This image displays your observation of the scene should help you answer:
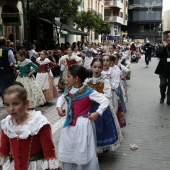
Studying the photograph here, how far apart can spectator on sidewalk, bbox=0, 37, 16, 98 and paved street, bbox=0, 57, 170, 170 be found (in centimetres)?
76

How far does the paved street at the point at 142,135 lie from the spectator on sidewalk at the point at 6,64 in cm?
76

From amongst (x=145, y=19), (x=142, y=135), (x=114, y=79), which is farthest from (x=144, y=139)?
(x=145, y=19)

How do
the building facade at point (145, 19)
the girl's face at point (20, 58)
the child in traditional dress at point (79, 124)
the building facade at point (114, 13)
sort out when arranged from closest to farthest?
the child in traditional dress at point (79, 124), the girl's face at point (20, 58), the building facade at point (114, 13), the building facade at point (145, 19)

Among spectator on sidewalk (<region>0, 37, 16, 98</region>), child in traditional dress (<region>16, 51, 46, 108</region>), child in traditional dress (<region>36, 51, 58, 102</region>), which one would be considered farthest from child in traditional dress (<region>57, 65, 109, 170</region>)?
child in traditional dress (<region>36, 51, 58, 102</region>)

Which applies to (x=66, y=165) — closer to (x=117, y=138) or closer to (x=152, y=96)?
(x=117, y=138)

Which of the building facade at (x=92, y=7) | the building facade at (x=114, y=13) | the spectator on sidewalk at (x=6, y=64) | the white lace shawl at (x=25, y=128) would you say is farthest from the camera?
the building facade at (x=114, y=13)

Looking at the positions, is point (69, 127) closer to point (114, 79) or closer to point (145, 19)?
point (114, 79)

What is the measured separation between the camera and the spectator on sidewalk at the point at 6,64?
27.2 ft

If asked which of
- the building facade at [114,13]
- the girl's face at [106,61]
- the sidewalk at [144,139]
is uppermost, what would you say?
the building facade at [114,13]

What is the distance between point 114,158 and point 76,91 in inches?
70.2

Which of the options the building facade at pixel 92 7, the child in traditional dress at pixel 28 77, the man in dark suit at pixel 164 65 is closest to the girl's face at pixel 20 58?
the child in traditional dress at pixel 28 77

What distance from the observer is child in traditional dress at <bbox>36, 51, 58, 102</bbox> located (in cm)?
905

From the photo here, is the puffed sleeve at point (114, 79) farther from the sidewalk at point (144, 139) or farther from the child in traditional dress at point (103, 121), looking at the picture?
the sidewalk at point (144, 139)

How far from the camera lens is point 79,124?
3.56 metres
